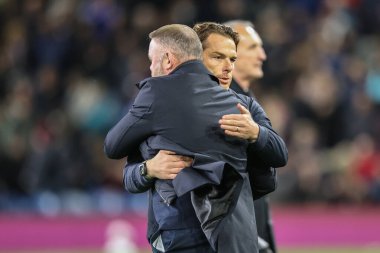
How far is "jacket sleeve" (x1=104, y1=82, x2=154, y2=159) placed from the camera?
13.9 ft

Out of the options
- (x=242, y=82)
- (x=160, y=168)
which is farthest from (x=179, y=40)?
(x=242, y=82)

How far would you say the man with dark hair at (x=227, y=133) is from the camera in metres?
4.20

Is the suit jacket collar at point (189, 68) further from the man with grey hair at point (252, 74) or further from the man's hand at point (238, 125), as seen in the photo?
the man with grey hair at point (252, 74)

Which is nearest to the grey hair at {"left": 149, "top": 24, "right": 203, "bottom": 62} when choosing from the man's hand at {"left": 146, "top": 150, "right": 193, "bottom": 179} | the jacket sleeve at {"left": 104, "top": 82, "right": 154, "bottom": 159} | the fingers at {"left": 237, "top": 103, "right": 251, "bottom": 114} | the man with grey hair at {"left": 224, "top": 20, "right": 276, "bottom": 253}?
the jacket sleeve at {"left": 104, "top": 82, "right": 154, "bottom": 159}

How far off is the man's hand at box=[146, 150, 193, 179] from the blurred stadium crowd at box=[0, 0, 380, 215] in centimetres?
712

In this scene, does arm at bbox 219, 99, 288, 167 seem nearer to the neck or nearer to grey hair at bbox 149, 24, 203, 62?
grey hair at bbox 149, 24, 203, 62

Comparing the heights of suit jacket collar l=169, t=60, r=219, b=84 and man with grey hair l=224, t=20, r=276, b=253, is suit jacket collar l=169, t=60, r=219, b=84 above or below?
above

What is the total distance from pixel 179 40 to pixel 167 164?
589 millimetres

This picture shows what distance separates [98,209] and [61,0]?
3836 mm

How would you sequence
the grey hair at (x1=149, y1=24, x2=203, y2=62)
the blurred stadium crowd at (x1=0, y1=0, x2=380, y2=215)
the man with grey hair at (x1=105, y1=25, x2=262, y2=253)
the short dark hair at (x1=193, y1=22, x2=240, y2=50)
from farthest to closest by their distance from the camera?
the blurred stadium crowd at (x1=0, y1=0, x2=380, y2=215) < the short dark hair at (x1=193, y1=22, x2=240, y2=50) < the grey hair at (x1=149, y1=24, x2=203, y2=62) < the man with grey hair at (x1=105, y1=25, x2=262, y2=253)

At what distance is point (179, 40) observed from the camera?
427 centimetres

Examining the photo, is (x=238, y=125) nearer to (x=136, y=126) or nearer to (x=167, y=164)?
(x=167, y=164)

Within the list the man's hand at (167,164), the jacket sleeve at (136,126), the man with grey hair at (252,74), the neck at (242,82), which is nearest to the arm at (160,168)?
the man's hand at (167,164)

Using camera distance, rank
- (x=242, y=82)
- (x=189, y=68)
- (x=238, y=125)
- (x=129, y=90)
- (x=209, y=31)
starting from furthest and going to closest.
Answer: (x=129, y=90)
(x=242, y=82)
(x=209, y=31)
(x=189, y=68)
(x=238, y=125)
